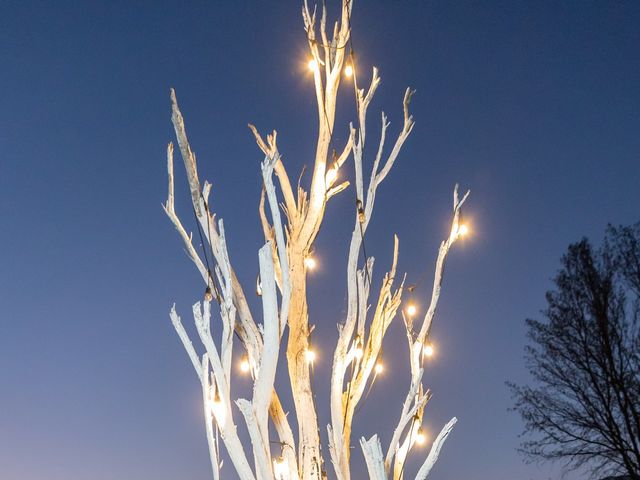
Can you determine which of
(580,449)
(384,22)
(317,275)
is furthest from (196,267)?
(580,449)

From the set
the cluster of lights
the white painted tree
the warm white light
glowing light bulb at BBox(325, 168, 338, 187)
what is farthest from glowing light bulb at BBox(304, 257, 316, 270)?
the cluster of lights

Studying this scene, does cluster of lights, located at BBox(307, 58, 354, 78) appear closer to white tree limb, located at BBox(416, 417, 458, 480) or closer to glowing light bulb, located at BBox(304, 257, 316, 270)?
glowing light bulb, located at BBox(304, 257, 316, 270)

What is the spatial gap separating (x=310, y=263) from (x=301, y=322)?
0.24 m

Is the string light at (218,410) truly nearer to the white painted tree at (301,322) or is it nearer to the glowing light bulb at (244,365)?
the white painted tree at (301,322)

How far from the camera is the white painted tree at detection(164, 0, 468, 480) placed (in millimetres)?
1075

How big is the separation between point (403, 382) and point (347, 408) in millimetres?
606

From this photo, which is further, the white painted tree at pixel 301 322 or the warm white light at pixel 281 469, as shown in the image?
the warm white light at pixel 281 469

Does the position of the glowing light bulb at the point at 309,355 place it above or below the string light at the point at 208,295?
below

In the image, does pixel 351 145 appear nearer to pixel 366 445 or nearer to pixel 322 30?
pixel 322 30

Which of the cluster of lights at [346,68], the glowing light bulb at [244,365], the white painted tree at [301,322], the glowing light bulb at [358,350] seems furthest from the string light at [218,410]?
the cluster of lights at [346,68]

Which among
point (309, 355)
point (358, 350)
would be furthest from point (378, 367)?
point (309, 355)

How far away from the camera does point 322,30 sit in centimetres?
186

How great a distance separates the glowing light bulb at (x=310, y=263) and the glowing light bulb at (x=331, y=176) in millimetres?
252

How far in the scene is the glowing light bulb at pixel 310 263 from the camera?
1.61m
